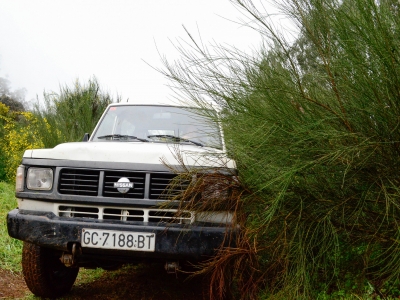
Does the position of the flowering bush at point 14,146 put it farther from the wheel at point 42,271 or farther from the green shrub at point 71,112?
the wheel at point 42,271

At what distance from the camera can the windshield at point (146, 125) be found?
3.83 meters

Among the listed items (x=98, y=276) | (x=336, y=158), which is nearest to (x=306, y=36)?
(x=336, y=158)

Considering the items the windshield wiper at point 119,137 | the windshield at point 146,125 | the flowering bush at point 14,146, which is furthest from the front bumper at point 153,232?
the flowering bush at point 14,146

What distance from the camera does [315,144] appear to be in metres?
2.49

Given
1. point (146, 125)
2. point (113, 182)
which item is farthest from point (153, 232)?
point (146, 125)

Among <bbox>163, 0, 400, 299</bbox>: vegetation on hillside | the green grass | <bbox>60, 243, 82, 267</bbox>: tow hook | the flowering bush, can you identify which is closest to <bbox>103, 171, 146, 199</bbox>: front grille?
<bbox>60, 243, 82, 267</bbox>: tow hook

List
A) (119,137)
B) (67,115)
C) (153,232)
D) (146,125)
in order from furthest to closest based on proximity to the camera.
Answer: (67,115) → (146,125) → (119,137) → (153,232)

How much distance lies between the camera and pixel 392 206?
99.4 inches

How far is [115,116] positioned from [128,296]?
1718 millimetres

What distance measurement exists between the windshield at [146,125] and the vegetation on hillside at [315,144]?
2.81 feet

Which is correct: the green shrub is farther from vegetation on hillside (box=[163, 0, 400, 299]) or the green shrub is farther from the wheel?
vegetation on hillside (box=[163, 0, 400, 299])

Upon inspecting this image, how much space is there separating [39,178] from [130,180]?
0.67 meters

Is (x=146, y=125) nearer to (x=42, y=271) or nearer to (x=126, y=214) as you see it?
(x=126, y=214)

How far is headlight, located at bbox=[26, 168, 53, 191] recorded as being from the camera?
314 cm
